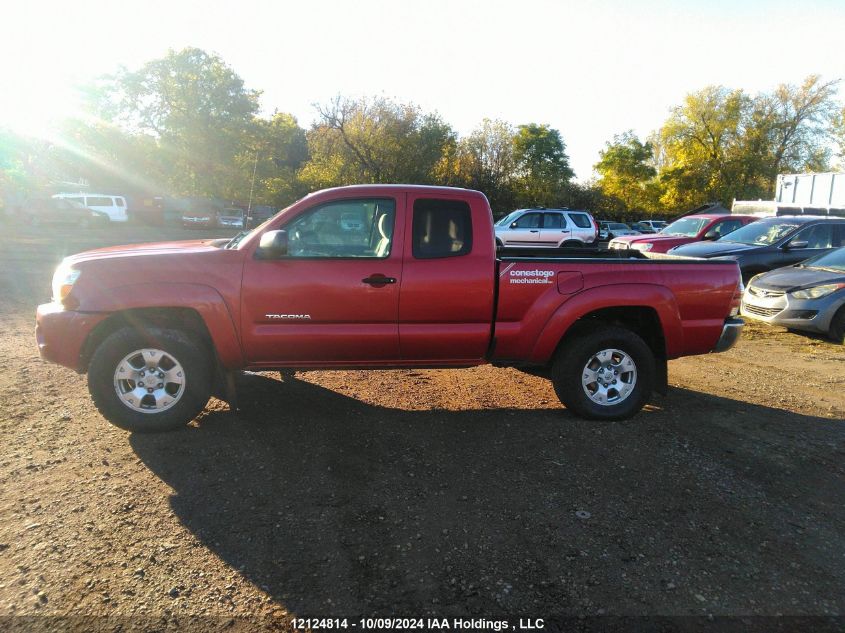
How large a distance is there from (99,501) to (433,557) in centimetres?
207

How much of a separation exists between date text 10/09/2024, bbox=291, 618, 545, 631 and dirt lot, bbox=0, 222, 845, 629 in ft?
0.15

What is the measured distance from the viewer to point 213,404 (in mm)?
5102

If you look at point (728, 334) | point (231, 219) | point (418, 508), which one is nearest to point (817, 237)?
point (728, 334)

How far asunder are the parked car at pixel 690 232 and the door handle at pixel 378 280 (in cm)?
875

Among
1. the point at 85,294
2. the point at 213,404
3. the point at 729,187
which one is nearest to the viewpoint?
the point at 85,294

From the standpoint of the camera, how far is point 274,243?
162 inches

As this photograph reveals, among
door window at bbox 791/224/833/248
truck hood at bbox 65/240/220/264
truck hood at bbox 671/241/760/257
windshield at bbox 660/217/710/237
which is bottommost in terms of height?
truck hood at bbox 65/240/220/264

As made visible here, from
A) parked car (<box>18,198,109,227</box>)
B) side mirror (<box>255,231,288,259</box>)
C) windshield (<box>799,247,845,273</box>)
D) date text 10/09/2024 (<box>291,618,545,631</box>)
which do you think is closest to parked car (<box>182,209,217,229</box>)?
parked car (<box>18,198,109,227</box>)

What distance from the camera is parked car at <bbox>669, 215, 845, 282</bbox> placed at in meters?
10.3

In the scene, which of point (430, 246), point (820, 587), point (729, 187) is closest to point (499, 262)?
point (430, 246)

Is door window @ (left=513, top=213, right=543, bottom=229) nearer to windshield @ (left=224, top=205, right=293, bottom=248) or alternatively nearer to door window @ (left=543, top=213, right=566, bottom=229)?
door window @ (left=543, top=213, right=566, bottom=229)

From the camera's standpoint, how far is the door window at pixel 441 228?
452 centimetres

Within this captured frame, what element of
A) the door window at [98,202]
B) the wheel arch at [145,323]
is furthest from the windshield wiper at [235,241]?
the door window at [98,202]

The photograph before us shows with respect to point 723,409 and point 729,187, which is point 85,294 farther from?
point 729,187
